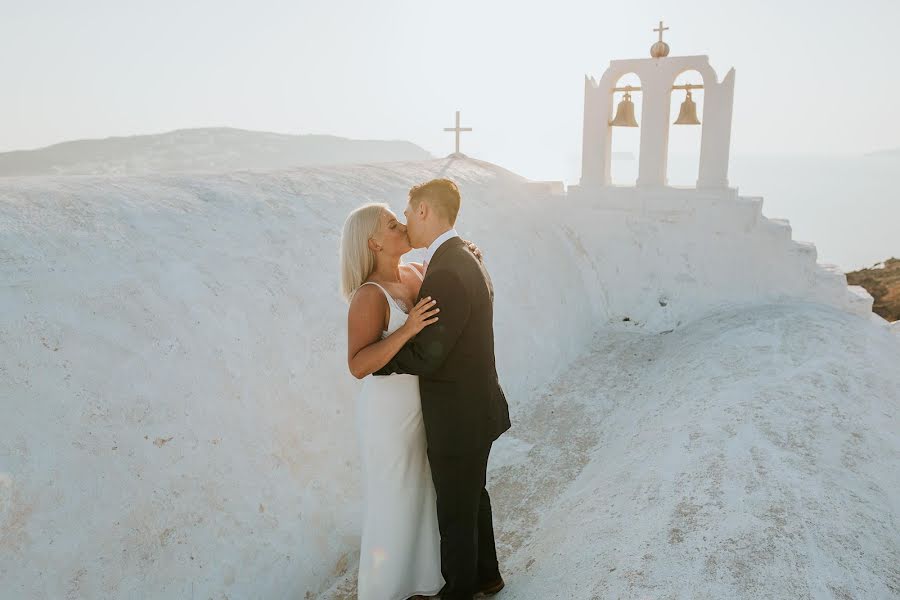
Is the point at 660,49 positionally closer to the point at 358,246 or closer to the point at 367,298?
the point at 358,246

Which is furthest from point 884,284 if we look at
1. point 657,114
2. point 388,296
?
point 388,296

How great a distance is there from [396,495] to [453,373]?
0.78m

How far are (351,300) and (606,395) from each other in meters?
4.61

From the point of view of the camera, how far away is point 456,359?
332cm

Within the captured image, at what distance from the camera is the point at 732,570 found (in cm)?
343

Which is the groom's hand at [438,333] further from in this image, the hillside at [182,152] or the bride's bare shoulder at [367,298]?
the hillside at [182,152]

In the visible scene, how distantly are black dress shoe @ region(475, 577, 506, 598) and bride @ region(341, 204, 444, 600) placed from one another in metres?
0.28

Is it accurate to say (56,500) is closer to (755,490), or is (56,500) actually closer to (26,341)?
(26,341)

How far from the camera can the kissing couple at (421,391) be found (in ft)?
10.5

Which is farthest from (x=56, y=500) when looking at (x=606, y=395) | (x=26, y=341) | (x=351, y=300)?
(x=606, y=395)

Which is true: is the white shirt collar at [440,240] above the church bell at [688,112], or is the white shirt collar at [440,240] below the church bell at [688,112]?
Answer: below

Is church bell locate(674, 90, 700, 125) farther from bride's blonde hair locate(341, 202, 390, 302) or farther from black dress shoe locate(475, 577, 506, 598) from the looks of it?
black dress shoe locate(475, 577, 506, 598)

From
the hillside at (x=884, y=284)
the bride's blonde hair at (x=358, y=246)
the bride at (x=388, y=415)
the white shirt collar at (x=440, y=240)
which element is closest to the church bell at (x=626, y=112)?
the bride at (x=388, y=415)

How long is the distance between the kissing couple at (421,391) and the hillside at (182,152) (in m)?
59.3
